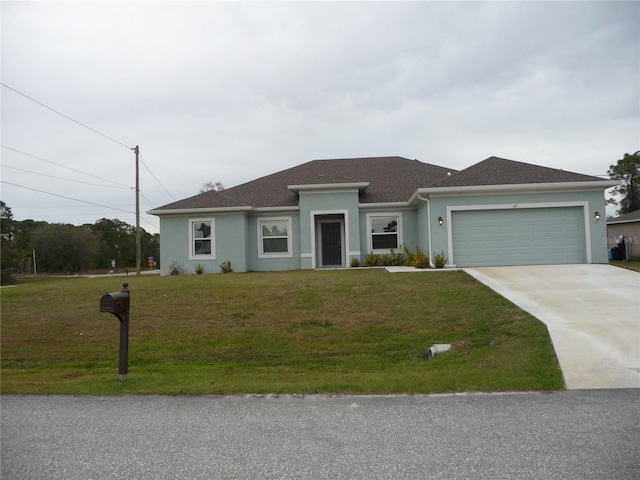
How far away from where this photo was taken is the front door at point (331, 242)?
20094 millimetres

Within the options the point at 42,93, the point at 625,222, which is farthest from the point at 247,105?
the point at 625,222

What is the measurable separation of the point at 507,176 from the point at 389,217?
203 inches

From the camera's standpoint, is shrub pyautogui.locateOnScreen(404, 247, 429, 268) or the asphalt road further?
shrub pyautogui.locateOnScreen(404, 247, 429, 268)

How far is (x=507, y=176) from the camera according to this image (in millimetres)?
15844

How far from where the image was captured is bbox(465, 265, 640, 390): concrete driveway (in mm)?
6047

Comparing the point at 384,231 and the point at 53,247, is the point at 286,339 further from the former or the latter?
the point at 53,247

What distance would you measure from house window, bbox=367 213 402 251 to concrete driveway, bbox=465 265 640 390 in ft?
16.7

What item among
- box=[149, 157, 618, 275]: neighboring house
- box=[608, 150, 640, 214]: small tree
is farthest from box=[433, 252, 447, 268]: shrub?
box=[608, 150, 640, 214]: small tree

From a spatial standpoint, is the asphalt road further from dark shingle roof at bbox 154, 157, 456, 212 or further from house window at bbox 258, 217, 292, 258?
dark shingle roof at bbox 154, 157, 456, 212

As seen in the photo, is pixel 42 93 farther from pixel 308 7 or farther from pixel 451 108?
pixel 451 108

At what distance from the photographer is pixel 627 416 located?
4.59 m

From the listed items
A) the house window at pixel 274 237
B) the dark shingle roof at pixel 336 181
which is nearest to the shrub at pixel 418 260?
the dark shingle roof at pixel 336 181

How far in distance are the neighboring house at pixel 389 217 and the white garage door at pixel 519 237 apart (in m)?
0.03

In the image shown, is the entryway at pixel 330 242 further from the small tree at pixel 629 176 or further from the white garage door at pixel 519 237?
the small tree at pixel 629 176
